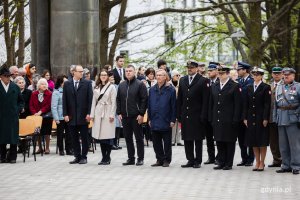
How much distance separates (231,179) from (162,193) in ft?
7.84

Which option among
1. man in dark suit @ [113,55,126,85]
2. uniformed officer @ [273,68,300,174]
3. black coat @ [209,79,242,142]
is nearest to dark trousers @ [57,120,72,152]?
man in dark suit @ [113,55,126,85]

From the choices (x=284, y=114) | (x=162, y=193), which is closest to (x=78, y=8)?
(x=284, y=114)

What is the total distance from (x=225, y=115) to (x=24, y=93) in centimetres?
549

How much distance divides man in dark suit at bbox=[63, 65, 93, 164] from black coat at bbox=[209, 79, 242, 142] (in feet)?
8.96

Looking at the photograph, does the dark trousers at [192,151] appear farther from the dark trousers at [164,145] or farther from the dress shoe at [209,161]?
the dress shoe at [209,161]

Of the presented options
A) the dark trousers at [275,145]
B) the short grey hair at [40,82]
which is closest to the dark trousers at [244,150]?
the dark trousers at [275,145]

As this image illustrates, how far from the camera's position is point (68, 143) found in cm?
2406

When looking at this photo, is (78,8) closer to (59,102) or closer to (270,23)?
(59,102)

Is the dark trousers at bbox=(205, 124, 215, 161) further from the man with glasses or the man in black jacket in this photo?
the man with glasses

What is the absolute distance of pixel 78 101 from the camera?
71.9 feet

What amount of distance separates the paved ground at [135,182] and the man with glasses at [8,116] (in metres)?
0.34

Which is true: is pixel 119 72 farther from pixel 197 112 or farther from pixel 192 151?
pixel 192 151

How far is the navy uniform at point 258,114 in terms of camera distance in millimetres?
20125

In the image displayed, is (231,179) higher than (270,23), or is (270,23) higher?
(270,23)
